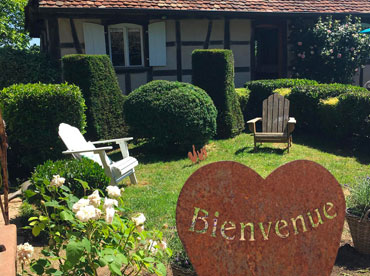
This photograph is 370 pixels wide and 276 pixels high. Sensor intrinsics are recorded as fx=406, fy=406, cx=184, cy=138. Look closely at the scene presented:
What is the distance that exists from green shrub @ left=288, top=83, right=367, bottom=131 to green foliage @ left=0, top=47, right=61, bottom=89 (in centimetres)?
545

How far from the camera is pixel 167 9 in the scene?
394 inches

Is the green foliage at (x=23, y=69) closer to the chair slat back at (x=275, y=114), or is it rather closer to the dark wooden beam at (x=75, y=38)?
the dark wooden beam at (x=75, y=38)

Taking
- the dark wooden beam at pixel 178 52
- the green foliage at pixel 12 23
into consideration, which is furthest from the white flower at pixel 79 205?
the green foliage at pixel 12 23

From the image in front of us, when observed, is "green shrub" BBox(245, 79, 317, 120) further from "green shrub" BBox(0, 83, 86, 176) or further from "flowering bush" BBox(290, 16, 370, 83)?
"green shrub" BBox(0, 83, 86, 176)

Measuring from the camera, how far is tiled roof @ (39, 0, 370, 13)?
9430 mm

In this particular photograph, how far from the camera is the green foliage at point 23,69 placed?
29.9 ft

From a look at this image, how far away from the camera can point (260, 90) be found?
991 cm

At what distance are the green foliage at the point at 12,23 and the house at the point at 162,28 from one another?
12.5m

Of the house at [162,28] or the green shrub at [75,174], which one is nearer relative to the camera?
the green shrub at [75,174]

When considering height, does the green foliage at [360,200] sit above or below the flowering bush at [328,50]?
below

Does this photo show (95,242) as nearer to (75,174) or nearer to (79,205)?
(79,205)

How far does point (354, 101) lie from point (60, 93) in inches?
198

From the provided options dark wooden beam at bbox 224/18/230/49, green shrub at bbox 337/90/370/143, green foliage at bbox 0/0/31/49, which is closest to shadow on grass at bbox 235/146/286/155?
green shrub at bbox 337/90/370/143

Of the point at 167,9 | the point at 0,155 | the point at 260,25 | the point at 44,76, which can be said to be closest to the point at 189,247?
the point at 0,155
